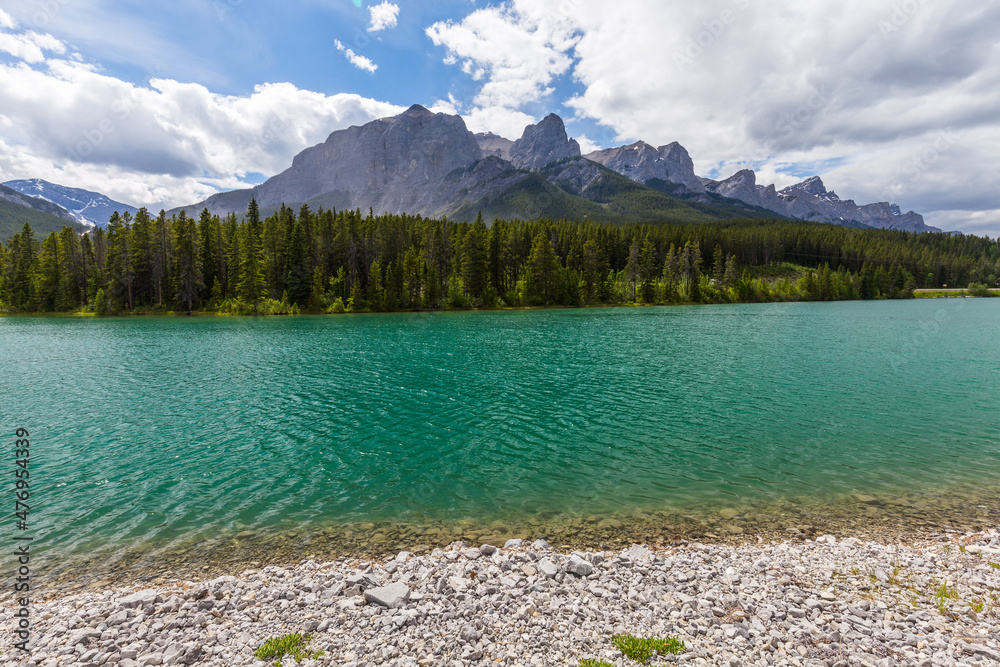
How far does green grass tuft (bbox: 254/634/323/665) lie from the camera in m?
8.16

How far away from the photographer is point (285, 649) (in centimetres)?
834

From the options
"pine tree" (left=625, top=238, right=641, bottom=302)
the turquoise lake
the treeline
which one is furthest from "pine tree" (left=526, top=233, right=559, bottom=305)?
the turquoise lake

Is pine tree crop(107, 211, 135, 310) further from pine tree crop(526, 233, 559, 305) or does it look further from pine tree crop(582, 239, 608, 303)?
pine tree crop(582, 239, 608, 303)

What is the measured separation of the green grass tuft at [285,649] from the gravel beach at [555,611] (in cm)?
16

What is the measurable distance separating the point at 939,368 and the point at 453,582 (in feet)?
184

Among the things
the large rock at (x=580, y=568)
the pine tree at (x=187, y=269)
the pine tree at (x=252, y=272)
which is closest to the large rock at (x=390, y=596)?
the large rock at (x=580, y=568)

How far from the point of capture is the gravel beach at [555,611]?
26.8ft

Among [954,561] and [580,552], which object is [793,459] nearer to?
[954,561]

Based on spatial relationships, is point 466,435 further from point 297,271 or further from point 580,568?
point 297,271

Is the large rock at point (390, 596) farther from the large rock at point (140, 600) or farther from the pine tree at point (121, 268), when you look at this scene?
the pine tree at point (121, 268)

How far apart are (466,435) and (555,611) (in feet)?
51.2

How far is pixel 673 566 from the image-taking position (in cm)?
1163

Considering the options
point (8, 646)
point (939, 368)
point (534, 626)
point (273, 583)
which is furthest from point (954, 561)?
point (939, 368)

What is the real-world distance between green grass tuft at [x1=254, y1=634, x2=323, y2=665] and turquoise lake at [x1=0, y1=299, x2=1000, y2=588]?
6694mm
